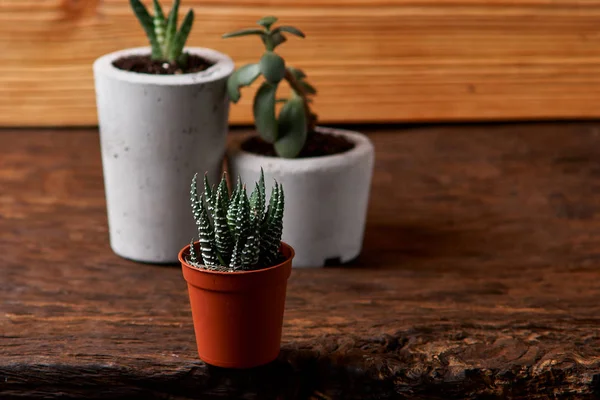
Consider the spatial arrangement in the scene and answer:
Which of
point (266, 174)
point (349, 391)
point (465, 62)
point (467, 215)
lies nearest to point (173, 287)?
point (266, 174)

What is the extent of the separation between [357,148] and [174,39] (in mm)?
306

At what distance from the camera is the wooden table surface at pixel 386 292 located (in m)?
0.98

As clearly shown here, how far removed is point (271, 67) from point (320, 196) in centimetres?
19

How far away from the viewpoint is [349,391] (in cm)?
99

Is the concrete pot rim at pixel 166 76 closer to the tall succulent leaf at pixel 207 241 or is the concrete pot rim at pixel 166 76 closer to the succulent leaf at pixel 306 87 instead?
the succulent leaf at pixel 306 87

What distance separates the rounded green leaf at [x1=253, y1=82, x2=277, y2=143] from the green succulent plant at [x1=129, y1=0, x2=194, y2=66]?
0.12m

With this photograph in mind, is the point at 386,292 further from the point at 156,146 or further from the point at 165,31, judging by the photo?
the point at 165,31

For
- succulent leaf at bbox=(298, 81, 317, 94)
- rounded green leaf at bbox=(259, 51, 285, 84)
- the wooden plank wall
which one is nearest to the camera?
rounded green leaf at bbox=(259, 51, 285, 84)

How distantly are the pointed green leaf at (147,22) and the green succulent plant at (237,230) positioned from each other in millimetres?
361

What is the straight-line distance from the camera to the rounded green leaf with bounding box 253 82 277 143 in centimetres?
121

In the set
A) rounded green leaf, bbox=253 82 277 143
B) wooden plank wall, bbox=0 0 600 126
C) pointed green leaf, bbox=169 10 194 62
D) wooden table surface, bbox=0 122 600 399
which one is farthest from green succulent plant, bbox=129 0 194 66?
wooden plank wall, bbox=0 0 600 126

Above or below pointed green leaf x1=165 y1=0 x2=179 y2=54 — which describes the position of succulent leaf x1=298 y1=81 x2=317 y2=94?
below

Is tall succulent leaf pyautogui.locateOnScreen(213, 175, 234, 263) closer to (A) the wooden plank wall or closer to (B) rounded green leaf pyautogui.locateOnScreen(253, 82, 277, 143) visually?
(B) rounded green leaf pyautogui.locateOnScreen(253, 82, 277, 143)

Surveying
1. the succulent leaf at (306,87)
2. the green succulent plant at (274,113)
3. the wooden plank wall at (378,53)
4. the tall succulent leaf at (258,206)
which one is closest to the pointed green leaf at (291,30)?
the green succulent plant at (274,113)
